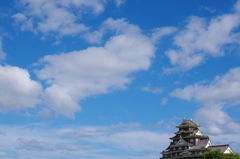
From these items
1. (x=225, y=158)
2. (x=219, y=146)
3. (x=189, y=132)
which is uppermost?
(x=189, y=132)

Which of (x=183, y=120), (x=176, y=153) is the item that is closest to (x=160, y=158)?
(x=176, y=153)

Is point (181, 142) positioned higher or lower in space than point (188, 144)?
higher

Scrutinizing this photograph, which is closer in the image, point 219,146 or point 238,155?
point 238,155

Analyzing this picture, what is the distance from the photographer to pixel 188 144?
130375 millimetres

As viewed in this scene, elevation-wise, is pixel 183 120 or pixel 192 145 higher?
pixel 183 120

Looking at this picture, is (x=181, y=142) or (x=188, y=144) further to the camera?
(x=181, y=142)

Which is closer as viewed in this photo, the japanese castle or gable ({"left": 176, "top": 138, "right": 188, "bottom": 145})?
the japanese castle

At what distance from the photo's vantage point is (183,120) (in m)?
140

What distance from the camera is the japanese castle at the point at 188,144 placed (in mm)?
126706

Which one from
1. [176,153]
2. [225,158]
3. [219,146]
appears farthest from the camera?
[176,153]

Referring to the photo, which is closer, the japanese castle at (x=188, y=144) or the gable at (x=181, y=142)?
the japanese castle at (x=188, y=144)

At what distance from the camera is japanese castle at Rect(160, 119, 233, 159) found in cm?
12671

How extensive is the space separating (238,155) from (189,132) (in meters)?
27.3

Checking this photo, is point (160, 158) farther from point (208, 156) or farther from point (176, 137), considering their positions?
point (208, 156)
